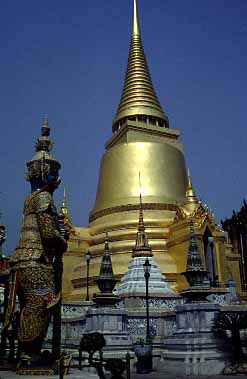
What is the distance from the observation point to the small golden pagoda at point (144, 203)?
23.4 m

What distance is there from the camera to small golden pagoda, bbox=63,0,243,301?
921 inches

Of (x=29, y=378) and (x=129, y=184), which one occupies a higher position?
(x=129, y=184)

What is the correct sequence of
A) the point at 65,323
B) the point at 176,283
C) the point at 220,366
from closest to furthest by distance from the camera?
the point at 220,366 → the point at 65,323 → the point at 176,283

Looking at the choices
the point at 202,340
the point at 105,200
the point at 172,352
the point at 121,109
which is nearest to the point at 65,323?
the point at 172,352

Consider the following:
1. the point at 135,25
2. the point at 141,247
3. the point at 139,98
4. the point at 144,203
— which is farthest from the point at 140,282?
the point at 135,25

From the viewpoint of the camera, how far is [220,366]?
11625mm

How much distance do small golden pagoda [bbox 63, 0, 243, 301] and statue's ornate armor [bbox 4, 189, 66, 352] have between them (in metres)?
15.0

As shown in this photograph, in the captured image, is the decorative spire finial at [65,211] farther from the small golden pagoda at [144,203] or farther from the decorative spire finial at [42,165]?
Answer: the decorative spire finial at [42,165]

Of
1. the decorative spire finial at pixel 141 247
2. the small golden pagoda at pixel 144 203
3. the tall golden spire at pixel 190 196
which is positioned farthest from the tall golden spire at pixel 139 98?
the decorative spire finial at pixel 141 247

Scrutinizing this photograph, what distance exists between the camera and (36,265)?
25.0ft

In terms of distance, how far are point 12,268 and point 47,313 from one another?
109cm

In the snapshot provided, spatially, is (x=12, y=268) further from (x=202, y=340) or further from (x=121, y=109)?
(x=121, y=109)

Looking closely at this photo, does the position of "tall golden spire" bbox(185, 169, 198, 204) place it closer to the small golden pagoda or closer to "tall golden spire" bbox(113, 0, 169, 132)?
the small golden pagoda

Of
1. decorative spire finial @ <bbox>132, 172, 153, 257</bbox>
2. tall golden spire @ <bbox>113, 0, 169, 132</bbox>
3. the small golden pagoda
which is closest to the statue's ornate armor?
decorative spire finial @ <bbox>132, 172, 153, 257</bbox>
